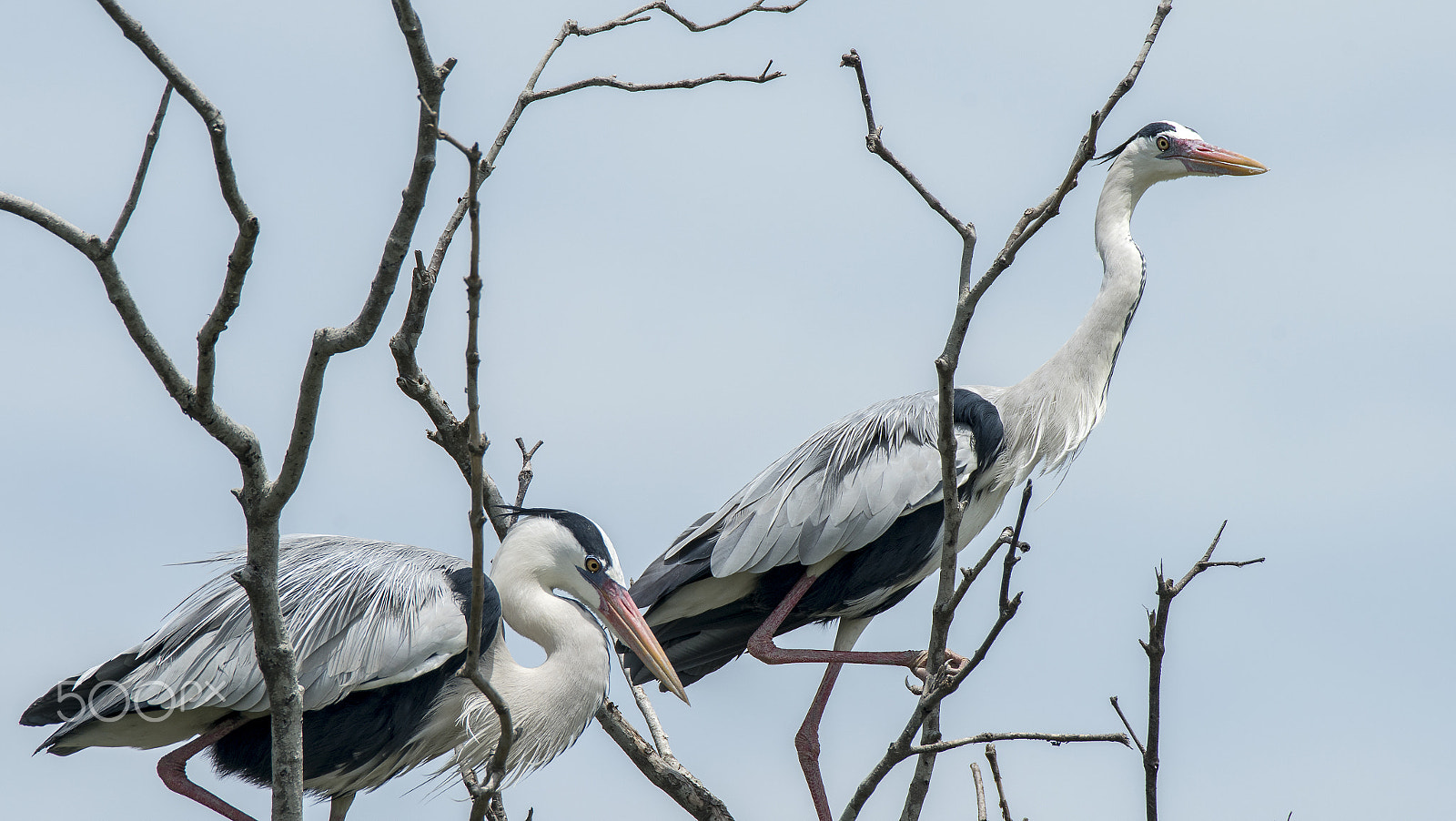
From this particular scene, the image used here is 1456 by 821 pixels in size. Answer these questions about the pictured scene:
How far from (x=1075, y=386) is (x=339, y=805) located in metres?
3.58

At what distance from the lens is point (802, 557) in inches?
229

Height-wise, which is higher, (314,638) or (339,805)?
→ (314,638)

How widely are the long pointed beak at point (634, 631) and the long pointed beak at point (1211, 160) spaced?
3542 mm

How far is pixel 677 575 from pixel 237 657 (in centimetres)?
191

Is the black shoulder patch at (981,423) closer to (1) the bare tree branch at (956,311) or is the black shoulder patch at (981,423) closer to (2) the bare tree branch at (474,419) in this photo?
(1) the bare tree branch at (956,311)

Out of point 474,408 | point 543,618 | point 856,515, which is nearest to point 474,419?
point 474,408

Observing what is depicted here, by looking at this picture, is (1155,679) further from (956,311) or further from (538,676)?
(538,676)

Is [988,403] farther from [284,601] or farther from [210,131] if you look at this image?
[210,131]

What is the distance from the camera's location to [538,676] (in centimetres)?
521

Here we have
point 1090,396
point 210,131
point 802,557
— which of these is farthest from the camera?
point 1090,396

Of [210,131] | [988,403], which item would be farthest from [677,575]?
[210,131]

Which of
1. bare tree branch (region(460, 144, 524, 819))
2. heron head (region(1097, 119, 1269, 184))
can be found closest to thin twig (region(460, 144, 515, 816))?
bare tree branch (region(460, 144, 524, 819))

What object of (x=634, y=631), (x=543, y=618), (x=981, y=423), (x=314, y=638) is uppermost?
(x=981, y=423)

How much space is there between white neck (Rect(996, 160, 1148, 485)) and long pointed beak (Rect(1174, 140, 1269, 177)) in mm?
588
